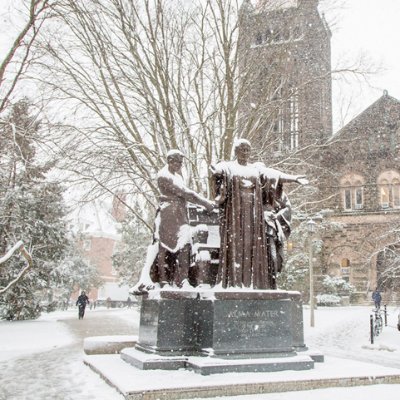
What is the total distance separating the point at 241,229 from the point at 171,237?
113 cm

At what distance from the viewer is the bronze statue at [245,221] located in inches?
311

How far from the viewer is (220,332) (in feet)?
23.8

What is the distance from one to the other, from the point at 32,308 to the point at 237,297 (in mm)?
21021

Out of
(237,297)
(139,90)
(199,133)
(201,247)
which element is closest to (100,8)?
(139,90)

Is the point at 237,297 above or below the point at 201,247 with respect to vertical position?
below

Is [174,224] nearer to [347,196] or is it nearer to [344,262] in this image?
[344,262]

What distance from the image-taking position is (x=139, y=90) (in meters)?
15.2

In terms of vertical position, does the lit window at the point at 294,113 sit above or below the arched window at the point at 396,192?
below

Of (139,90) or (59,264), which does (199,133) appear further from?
(59,264)

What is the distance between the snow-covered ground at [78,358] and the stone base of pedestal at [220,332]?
0.61 meters

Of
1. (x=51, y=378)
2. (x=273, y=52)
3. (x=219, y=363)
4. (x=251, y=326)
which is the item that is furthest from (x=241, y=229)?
(x=273, y=52)

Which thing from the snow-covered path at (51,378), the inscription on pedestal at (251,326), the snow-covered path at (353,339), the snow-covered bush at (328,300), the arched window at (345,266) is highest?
the arched window at (345,266)

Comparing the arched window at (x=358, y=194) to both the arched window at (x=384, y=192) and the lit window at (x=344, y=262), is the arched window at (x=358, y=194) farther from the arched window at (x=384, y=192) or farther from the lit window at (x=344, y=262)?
the lit window at (x=344, y=262)

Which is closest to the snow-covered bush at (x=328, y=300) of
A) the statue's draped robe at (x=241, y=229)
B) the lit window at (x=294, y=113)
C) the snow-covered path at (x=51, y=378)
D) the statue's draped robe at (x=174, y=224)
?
the lit window at (x=294, y=113)
